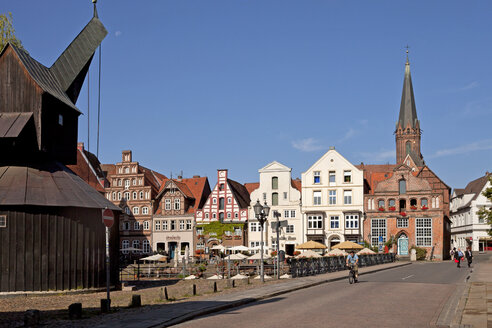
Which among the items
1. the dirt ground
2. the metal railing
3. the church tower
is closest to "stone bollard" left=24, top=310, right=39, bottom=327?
the dirt ground

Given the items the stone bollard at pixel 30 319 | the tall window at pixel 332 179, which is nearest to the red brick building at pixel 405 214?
the tall window at pixel 332 179

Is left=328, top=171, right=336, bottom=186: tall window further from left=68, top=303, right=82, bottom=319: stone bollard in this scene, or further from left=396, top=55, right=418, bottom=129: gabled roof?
left=68, top=303, right=82, bottom=319: stone bollard

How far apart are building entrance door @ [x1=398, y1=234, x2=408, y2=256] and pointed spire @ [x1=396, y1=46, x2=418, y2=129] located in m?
58.6

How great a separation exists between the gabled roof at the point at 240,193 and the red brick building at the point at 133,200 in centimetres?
1104

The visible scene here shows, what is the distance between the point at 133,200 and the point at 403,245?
1413 inches

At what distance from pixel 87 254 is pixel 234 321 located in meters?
13.0

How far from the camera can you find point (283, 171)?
253 feet

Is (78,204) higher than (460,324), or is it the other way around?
(78,204)

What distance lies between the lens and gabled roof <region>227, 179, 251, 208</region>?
79.0m

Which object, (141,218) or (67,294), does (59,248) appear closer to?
(67,294)

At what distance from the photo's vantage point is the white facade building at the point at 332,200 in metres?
75.2

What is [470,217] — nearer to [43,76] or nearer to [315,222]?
[315,222]

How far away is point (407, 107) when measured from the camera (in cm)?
12925

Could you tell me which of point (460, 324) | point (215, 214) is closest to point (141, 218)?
point (215, 214)
